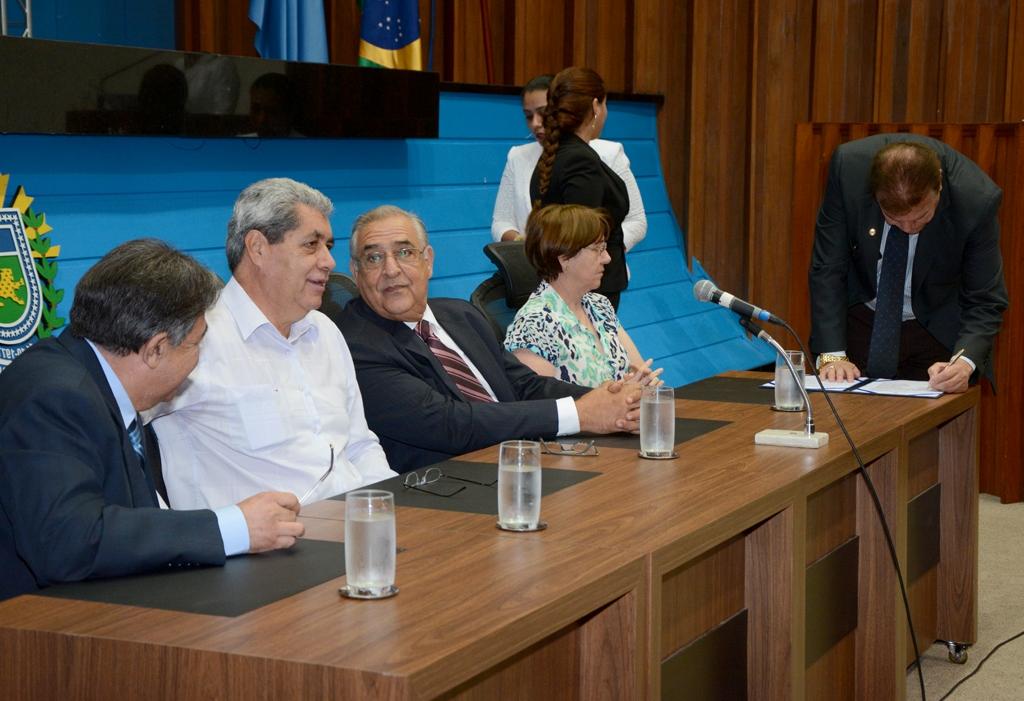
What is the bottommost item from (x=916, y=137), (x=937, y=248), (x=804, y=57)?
(x=937, y=248)

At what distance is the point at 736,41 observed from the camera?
7.18 m

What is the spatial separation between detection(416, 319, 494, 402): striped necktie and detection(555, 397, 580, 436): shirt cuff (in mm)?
304

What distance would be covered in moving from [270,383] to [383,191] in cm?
208

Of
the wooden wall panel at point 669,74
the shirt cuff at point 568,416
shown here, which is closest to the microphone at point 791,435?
the shirt cuff at point 568,416

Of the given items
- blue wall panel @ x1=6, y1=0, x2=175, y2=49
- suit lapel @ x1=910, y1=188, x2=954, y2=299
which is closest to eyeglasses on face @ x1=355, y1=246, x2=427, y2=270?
suit lapel @ x1=910, y1=188, x2=954, y2=299

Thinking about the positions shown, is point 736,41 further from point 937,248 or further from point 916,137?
point 937,248

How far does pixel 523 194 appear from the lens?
502 cm

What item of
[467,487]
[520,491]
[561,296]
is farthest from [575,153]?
[520,491]

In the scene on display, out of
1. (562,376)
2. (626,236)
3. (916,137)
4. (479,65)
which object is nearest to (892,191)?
(916,137)

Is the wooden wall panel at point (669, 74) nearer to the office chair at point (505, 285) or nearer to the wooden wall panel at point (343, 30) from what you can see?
the wooden wall panel at point (343, 30)

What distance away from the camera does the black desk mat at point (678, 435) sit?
302cm

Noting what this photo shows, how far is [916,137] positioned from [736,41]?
2.77 m

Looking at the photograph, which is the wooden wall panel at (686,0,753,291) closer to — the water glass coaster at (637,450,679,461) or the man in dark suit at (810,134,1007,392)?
the man in dark suit at (810,134,1007,392)

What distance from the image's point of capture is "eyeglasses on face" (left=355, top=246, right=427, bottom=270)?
10.4ft
